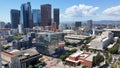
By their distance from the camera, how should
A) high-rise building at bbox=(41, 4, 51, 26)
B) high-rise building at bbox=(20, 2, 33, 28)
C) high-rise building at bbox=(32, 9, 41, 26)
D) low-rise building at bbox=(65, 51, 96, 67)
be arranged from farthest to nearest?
1. high-rise building at bbox=(32, 9, 41, 26)
2. high-rise building at bbox=(41, 4, 51, 26)
3. high-rise building at bbox=(20, 2, 33, 28)
4. low-rise building at bbox=(65, 51, 96, 67)

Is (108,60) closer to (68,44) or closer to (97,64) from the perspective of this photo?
(97,64)

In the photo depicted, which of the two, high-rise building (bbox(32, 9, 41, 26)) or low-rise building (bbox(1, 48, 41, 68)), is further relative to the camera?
high-rise building (bbox(32, 9, 41, 26))

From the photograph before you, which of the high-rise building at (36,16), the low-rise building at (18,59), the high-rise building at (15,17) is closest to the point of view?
the low-rise building at (18,59)

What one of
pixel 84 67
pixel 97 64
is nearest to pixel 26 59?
pixel 84 67

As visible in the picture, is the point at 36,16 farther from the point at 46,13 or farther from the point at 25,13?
the point at 25,13

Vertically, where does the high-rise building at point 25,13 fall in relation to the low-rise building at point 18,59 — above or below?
above

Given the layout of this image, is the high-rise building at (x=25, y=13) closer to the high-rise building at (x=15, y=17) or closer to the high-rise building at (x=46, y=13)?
the high-rise building at (x=15, y=17)

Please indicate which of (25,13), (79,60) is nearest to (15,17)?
(25,13)

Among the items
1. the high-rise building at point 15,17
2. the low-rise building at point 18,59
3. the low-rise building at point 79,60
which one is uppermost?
the high-rise building at point 15,17

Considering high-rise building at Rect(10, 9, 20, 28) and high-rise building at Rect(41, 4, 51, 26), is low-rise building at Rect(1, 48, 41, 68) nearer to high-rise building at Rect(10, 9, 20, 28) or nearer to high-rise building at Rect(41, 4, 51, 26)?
high-rise building at Rect(41, 4, 51, 26)

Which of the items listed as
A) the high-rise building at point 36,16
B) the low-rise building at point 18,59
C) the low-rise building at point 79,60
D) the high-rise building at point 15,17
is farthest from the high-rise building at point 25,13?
the low-rise building at point 79,60

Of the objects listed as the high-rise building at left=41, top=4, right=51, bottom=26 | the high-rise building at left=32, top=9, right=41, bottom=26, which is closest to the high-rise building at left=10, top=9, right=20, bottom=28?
the high-rise building at left=41, top=4, right=51, bottom=26
